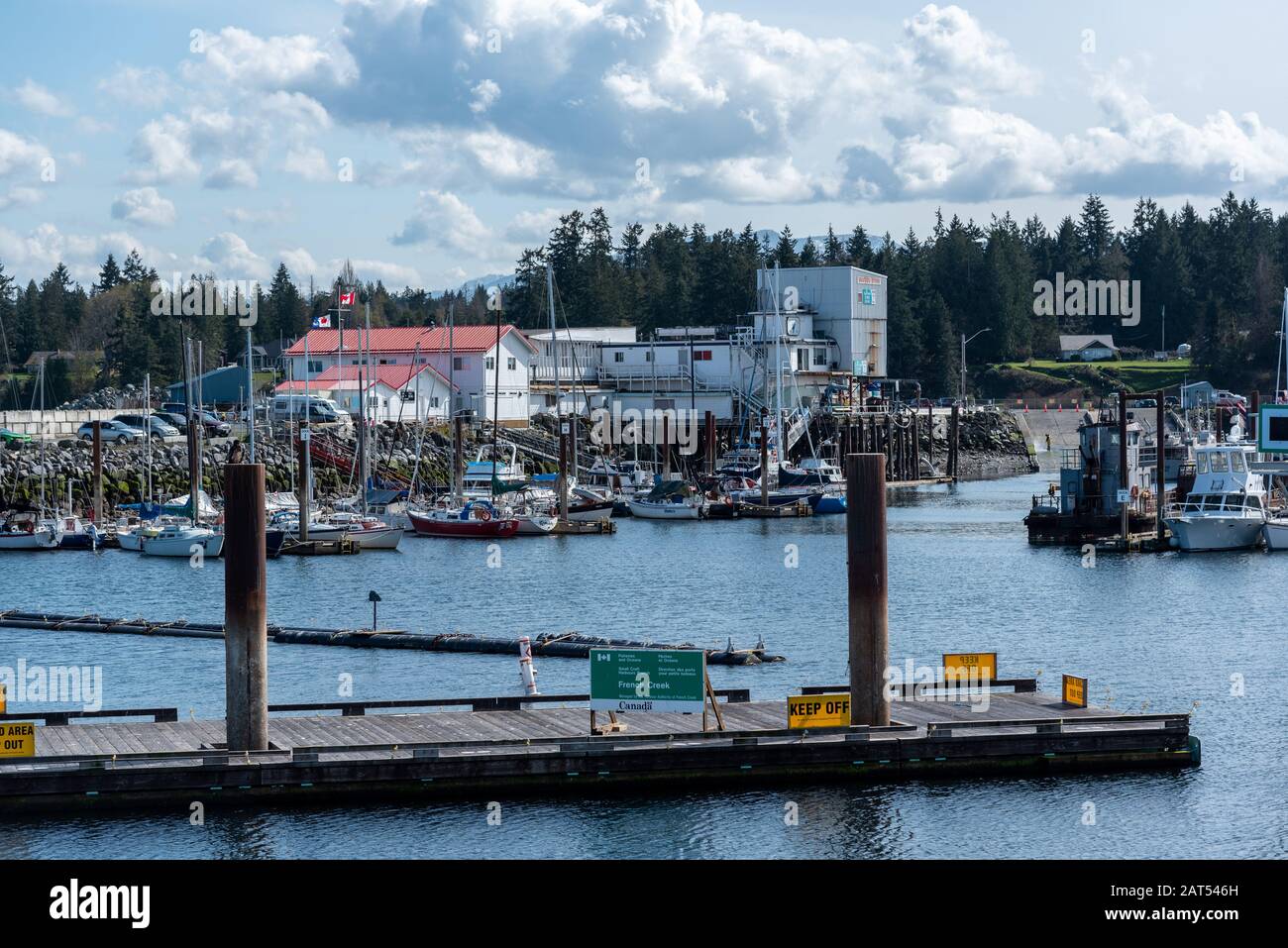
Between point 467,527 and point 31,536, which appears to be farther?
point 467,527

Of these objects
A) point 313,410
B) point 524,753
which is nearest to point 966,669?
point 524,753

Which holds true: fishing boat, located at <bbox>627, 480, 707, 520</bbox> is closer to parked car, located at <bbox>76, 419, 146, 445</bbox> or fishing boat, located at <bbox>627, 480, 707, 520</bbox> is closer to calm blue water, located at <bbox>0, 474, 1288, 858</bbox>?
calm blue water, located at <bbox>0, 474, 1288, 858</bbox>

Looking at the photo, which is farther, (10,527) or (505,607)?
(10,527)

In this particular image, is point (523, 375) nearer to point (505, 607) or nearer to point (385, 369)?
point (385, 369)

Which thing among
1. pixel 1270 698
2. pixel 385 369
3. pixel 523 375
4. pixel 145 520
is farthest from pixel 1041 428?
pixel 1270 698

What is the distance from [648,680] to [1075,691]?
9785 mm

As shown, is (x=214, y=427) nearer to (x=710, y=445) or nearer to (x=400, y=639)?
(x=710, y=445)

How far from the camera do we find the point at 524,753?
29922 mm

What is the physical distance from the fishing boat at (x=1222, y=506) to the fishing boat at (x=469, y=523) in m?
36.3

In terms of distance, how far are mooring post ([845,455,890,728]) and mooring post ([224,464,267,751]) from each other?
34.6 ft

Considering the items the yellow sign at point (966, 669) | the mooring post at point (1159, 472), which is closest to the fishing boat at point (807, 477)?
the mooring post at point (1159, 472)

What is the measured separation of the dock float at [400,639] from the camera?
156 ft

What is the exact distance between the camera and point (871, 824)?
29.1 meters
